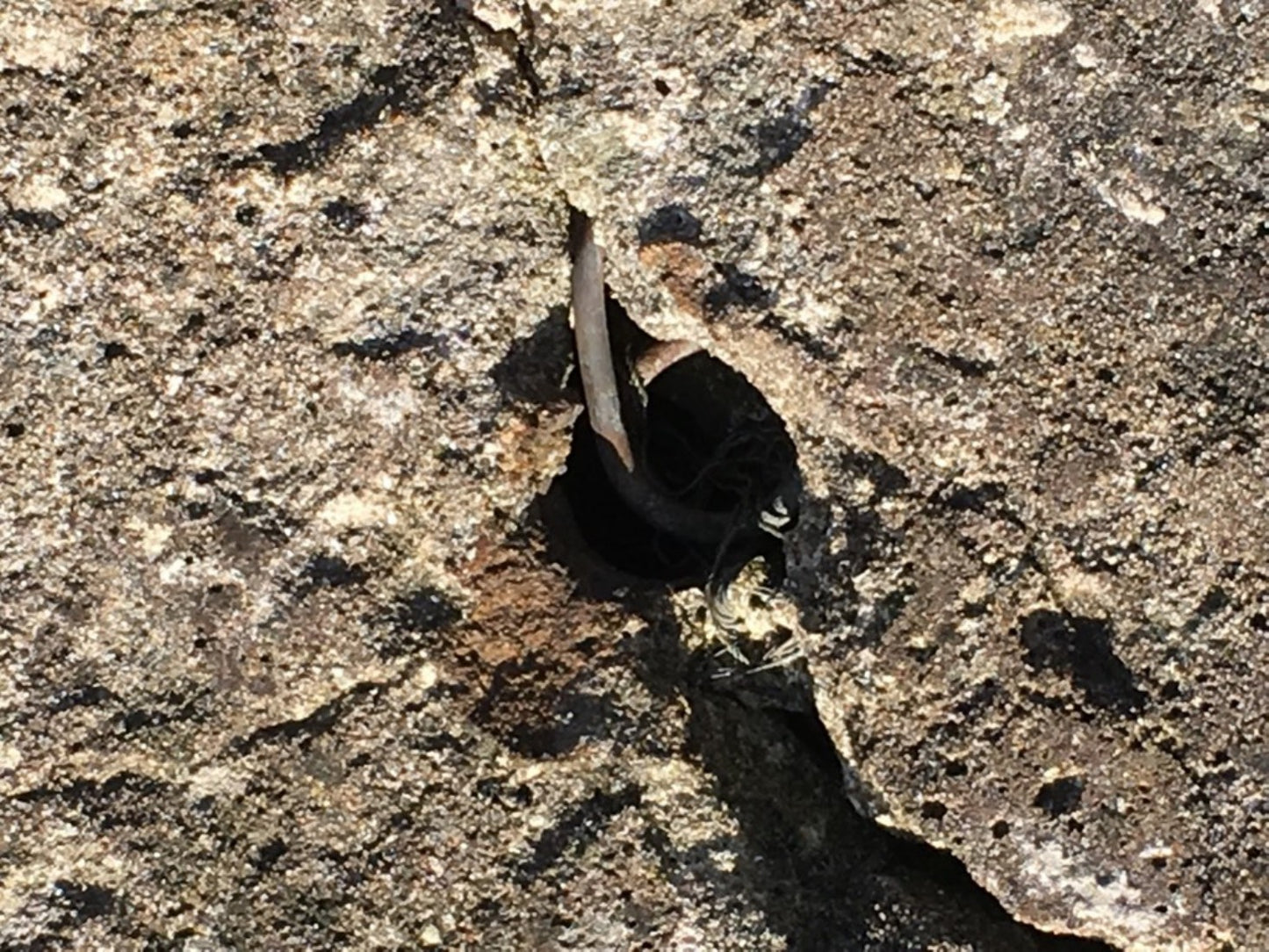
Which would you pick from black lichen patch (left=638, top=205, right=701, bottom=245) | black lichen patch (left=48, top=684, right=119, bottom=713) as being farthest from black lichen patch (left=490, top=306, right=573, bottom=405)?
black lichen patch (left=48, top=684, right=119, bottom=713)

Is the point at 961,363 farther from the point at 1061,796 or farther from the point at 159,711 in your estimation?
the point at 159,711

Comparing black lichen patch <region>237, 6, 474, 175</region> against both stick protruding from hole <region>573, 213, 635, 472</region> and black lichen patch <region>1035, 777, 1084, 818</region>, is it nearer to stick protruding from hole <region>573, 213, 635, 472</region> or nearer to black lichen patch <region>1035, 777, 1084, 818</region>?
stick protruding from hole <region>573, 213, 635, 472</region>

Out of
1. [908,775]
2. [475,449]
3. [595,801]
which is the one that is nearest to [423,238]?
[475,449]

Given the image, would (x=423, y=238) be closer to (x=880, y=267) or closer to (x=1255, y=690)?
(x=880, y=267)

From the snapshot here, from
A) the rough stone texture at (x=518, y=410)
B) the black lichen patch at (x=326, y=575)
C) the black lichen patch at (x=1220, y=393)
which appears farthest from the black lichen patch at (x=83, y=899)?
the black lichen patch at (x=1220, y=393)

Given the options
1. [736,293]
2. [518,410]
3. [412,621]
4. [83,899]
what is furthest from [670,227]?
[83,899]

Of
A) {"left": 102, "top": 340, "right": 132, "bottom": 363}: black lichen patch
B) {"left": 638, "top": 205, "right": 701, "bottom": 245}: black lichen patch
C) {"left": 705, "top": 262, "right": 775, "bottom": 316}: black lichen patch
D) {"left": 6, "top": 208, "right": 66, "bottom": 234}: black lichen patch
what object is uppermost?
{"left": 638, "top": 205, "right": 701, "bottom": 245}: black lichen patch
